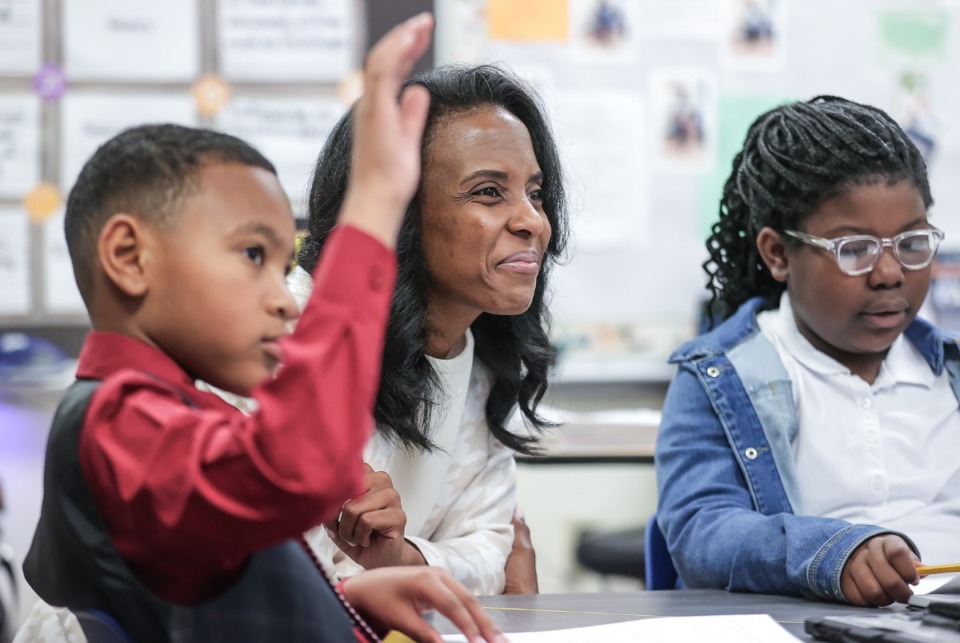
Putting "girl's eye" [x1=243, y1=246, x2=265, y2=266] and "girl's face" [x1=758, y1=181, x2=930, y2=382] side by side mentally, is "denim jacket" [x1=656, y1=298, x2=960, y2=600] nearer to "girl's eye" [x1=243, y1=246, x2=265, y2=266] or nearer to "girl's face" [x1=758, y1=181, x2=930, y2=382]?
"girl's face" [x1=758, y1=181, x2=930, y2=382]

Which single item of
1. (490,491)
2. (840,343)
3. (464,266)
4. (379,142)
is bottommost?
(490,491)

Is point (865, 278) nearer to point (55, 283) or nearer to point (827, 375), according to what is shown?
point (827, 375)

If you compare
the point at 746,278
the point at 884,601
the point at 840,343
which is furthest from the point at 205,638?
the point at 746,278

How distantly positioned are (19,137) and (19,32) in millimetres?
273

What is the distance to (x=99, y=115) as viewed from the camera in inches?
115

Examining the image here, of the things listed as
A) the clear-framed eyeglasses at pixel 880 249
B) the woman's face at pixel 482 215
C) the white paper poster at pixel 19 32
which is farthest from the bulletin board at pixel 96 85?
the clear-framed eyeglasses at pixel 880 249

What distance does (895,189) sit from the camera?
1.45 meters

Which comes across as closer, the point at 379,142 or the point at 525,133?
the point at 379,142

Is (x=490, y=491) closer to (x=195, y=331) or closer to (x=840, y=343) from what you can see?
(x=840, y=343)

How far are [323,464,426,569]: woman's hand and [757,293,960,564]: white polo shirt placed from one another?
1.94 ft

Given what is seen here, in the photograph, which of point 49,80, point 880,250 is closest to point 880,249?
point 880,250

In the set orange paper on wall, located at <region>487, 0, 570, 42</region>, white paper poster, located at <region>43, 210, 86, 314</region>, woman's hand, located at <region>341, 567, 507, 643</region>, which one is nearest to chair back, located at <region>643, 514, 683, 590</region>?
woman's hand, located at <region>341, 567, 507, 643</region>

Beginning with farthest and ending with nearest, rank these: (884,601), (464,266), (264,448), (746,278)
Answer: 1. (746,278)
2. (464,266)
3. (884,601)
4. (264,448)

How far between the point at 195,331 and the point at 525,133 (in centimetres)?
77
